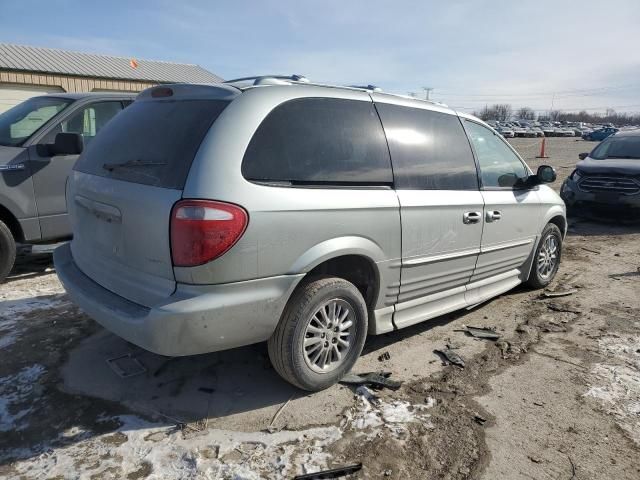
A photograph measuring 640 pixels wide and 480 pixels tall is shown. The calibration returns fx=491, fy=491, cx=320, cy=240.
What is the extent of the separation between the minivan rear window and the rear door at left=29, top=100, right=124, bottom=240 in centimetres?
195

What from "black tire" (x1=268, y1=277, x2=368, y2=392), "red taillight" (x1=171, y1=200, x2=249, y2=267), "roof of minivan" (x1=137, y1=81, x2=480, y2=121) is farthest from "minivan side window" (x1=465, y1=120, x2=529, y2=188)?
"red taillight" (x1=171, y1=200, x2=249, y2=267)

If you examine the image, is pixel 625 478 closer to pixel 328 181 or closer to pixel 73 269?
pixel 328 181

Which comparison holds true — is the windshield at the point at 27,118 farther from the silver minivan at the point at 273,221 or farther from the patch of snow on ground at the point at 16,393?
the patch of snow on ground at the point at 16,393

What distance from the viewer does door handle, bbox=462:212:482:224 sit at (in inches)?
154

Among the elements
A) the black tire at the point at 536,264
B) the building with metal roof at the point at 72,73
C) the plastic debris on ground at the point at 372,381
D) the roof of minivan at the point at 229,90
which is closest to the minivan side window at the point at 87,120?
the roof of minivan at the point at 229,90

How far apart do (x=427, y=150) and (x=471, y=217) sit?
2.24ft

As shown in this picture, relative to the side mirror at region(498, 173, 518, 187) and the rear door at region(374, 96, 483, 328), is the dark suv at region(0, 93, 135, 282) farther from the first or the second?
the side mirror at region(498, 173, 518, 187)

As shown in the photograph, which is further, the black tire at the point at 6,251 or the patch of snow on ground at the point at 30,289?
the black tire at the point at 6,251

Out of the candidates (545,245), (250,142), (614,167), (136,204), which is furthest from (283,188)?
(614,167)

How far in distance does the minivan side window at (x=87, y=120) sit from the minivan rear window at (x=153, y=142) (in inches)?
89.6

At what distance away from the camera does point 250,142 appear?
2.73 meters

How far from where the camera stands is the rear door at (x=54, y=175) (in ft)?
16.6

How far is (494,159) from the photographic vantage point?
450cm

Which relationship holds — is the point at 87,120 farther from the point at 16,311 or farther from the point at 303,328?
the point at 303,328
